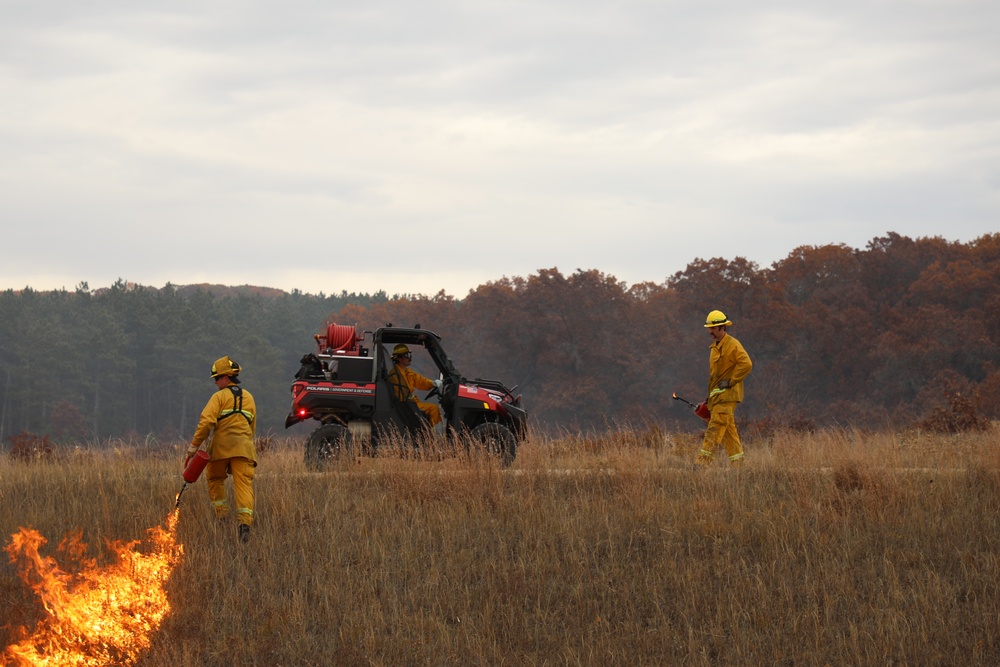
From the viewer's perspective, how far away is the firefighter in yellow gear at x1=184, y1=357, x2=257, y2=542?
1059cm

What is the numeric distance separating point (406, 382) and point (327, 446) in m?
1.34

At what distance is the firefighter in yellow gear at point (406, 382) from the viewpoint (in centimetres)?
1398

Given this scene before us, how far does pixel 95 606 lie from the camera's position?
9383mm

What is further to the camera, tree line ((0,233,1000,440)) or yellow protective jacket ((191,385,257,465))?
tree line ((0,233,1000,440))

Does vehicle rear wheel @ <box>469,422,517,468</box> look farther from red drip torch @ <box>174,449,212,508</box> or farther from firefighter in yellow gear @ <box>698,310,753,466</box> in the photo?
red drip torch @ <box>174,449,212,508</box>

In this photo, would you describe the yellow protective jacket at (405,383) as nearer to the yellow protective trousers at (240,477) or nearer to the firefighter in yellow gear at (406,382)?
the firefighter in yellow gear at (406,382)

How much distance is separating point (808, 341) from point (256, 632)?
41703 millimetres

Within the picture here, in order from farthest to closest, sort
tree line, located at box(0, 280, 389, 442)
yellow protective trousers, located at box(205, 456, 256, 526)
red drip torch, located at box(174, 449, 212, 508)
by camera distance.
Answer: tree line, located at box(0, 280, 389, 442), yellow protective trousers, located at box(205, 456, 256, 526), red drip torch, located at box(174, 449, 212, 508)

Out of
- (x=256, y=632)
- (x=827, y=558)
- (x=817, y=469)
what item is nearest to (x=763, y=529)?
(x=827, y=558)

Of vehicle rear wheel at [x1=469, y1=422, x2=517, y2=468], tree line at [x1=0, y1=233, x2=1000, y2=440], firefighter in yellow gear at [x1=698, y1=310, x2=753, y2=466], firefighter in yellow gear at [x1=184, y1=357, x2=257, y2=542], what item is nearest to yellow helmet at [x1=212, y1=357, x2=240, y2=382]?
firefighter in yellow gear at [x1=184, y1=357, x2=257, y2=542]

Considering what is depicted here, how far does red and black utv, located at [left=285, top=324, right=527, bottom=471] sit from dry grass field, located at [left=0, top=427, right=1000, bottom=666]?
0.58 m

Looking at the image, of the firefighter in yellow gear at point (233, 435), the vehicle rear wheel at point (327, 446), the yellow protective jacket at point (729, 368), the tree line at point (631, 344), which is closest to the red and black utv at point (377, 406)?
the vehicle rear wheel at point (327, 446)

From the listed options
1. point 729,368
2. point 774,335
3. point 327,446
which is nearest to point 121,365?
point 774,335

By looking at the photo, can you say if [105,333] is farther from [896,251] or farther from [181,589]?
[181,589]
